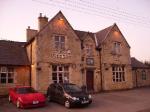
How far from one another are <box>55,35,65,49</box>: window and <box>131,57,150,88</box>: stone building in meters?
14.1

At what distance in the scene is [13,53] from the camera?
950 inches

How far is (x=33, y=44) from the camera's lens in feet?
76.6

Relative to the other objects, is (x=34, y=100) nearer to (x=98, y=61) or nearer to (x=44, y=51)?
(x=44, y=51)

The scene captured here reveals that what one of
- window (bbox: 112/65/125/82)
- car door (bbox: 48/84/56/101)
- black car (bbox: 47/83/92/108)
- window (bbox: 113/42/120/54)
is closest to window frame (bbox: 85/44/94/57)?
window (bbox: 113/42/120/54)

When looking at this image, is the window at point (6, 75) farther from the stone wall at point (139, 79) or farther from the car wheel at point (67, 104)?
the stone wall at point (139, 79)

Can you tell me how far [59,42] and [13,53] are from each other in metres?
5.25

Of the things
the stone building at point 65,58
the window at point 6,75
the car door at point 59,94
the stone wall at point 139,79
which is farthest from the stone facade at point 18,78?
the stone wall at point 139,79

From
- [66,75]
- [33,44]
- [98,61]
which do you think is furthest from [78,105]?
[98,61]

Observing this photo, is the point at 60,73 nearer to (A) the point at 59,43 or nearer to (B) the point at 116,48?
(A) the point at 59,43

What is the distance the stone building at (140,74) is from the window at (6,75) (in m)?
18.9

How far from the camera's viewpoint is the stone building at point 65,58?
22.6 m

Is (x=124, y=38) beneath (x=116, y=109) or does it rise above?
above

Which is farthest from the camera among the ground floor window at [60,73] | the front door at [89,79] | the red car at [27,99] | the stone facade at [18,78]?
the front door at [89,79]

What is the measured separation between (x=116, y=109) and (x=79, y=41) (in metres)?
12.0
